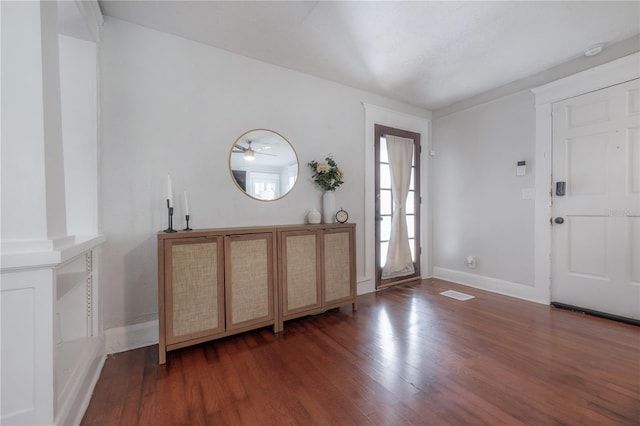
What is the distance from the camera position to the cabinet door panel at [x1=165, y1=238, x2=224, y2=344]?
6.12 feet

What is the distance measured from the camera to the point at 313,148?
9.70 ft

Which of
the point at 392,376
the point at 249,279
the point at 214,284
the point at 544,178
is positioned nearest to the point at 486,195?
the point at 544,178

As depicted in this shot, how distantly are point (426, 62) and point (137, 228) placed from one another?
3.04 meters

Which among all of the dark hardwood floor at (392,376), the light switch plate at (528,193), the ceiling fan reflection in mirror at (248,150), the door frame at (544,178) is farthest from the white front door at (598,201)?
the ceiling fan reflection in mirror at (248,150)

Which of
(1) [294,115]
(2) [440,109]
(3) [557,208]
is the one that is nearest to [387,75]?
(1) [294,115]

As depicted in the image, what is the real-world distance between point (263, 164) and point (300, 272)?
1.10 meters

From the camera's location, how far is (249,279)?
85.7 inches

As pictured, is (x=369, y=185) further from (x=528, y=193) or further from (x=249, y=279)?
(x=249, y=279)

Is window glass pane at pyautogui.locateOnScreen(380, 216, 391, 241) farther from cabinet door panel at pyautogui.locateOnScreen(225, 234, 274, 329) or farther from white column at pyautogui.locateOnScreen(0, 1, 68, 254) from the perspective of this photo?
white column at pyautogui.locateOnScreen(0, 1, 68, 254)

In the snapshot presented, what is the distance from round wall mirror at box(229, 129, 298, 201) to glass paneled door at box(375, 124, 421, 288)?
1273 mm

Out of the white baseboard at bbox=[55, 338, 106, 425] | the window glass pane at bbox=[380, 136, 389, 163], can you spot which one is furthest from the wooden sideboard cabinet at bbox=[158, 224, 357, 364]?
the window glass pane at bbox=[380, 136, 389, 163]

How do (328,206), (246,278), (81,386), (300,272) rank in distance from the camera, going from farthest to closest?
(328,206) < (300,272) < (246,278) < (81,386)

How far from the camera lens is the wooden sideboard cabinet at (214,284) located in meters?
1.85

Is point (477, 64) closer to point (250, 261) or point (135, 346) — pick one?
point (250, 261)
